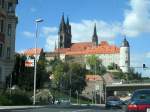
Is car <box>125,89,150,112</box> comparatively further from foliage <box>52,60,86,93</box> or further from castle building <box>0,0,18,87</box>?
foliage <box>52,60,86,93</box>

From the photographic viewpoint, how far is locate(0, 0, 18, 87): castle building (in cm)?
6625

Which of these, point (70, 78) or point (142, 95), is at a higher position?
point (70, 78)

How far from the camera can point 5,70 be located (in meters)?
67.6

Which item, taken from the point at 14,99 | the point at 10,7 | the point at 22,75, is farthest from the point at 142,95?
the point at 22,75

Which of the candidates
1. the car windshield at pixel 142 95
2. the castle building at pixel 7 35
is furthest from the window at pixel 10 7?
the car windshield at pixel 142 95

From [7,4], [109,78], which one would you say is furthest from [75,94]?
[7,4]

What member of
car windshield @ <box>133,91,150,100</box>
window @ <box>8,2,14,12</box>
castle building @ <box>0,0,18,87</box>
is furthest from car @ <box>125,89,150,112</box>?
window @ <box>8,2,14,12</box>

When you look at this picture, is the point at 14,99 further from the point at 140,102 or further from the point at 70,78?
the point at 70,78

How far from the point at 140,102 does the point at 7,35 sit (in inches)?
2067

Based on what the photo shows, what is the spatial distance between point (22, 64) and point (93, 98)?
64.7 m

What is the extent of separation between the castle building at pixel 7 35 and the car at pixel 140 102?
4786 cm

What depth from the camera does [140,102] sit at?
18.1m

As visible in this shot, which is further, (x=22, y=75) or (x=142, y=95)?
(x=22, y=75)

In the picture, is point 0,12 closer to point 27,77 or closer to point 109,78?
point 27,77
